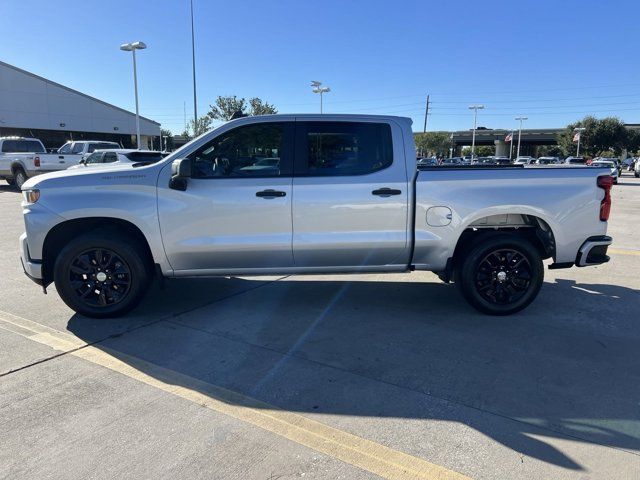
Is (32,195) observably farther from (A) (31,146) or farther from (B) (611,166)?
(A) (31,146)

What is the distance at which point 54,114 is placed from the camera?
46.3 meters

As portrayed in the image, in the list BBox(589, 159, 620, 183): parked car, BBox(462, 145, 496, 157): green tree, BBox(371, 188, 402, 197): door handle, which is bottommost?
BBox(371, 188, 402, 197): door handle

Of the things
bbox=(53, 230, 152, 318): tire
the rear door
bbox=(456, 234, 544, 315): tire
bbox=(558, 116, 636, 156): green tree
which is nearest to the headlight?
bbox=(53, 230, 152, 318): tire

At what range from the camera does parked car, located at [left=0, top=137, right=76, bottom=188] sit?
63.2 ft

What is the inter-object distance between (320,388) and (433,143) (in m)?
95.1

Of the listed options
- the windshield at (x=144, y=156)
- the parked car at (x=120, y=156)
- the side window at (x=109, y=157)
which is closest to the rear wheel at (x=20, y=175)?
the parked car at (x=120, y=156)

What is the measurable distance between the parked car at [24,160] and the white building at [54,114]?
26644mm

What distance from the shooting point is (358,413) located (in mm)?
3209

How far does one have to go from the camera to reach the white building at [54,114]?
4253 cm

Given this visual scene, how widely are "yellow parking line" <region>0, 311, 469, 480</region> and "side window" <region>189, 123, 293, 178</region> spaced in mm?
1908

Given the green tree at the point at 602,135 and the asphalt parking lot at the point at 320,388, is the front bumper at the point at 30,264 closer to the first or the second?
the asphalt parking lot at the point at 320,388

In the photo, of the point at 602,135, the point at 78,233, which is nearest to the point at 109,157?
the point at 78,233

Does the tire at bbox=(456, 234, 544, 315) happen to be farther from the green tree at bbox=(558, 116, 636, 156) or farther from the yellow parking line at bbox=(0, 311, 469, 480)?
the green tree at bbox=(558, 116, 636, 156)

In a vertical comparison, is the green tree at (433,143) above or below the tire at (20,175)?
above
